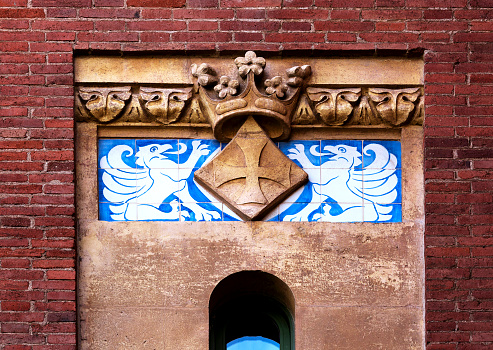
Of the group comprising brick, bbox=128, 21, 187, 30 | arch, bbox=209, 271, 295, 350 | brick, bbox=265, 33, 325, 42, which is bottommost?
arch, bbox=209, 271, 295, 350

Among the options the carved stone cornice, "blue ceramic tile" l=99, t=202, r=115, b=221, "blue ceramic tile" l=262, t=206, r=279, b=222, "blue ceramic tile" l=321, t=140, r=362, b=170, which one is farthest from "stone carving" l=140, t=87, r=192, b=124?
"blue ceramic tile" l=321, t=140, r=362, b=170

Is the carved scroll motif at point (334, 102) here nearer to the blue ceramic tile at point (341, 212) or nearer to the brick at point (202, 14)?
the blue ceramic tile at point (341, 212)

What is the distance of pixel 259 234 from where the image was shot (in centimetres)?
527

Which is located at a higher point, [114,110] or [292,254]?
[114,110]

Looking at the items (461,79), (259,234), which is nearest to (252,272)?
(259,234)

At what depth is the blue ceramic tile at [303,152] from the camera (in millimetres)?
5468

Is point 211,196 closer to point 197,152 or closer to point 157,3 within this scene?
point 197,152

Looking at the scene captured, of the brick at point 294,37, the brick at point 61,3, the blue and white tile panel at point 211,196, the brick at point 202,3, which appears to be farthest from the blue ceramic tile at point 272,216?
the brick at point 61,3

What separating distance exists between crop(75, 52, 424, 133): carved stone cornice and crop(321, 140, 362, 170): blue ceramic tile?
138 mm

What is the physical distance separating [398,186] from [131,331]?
82.8 inches

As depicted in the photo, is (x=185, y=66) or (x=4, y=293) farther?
(x=185, y=66)

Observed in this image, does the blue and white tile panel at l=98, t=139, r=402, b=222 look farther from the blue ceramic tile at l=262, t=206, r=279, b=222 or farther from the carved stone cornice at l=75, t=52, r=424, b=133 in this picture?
the carved stone cornice at l=75, t=52, r=424, b=133

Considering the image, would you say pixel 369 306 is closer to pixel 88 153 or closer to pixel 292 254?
pixel 292 254

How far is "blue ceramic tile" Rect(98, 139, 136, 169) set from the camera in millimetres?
5426
